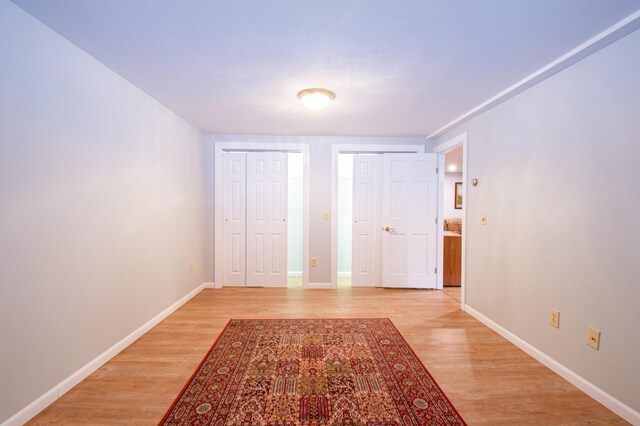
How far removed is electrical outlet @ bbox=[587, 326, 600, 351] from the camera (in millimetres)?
1756

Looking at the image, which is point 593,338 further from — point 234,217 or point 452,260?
point 234,217

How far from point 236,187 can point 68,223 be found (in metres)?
2.43

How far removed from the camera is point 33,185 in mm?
1557

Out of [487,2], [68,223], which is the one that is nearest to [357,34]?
[487,2]

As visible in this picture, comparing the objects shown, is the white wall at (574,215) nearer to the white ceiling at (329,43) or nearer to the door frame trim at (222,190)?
the white ceiling at (329,43)

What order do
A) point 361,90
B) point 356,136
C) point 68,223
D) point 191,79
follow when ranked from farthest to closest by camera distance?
point 356,136 → point 361,90 → point 191,79 → point 68,223

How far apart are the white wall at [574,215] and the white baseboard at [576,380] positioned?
0.03 meters

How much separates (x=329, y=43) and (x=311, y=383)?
2314 mm

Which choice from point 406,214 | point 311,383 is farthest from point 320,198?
point 311,383

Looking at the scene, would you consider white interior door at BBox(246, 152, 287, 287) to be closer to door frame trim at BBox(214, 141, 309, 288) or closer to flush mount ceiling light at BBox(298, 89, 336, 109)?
door frame trim at BBox(214, 141, 309, 288)

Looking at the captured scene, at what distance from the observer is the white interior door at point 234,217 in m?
4.11

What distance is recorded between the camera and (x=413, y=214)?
4.07 metres

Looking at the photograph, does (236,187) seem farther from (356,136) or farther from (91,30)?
(91,30)

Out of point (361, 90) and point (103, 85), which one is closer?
point (103, 85)
